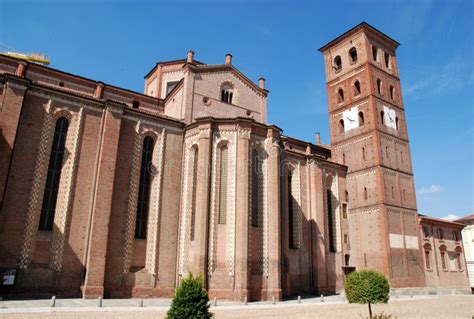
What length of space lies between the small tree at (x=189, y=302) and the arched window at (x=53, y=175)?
12.5 meters

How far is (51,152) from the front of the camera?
1978cm

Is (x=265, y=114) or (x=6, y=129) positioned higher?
(x=265, y=114)

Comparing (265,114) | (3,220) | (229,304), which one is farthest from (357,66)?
(3,220)

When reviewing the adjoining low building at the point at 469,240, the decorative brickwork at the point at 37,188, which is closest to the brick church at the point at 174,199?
the decorative brickwork at the point at 37,188

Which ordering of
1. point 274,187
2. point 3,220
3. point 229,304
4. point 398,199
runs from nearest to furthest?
point 3,220 → point 229,304 → point 274,187 → point 398,199

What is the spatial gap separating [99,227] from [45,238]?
8.40 feet

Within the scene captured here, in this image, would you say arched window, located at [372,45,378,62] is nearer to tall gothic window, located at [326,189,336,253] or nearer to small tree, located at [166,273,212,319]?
tall gothic window, located at [326,189,336,253]

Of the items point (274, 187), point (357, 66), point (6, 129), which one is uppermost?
point (357, 66)

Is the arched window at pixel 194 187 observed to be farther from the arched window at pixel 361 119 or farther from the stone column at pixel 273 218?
the arched window at pixel 361 119

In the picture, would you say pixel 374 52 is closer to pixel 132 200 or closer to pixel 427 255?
pixel 427 255

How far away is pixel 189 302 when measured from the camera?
9008 millimetres

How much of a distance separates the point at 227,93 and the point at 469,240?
1286 inches

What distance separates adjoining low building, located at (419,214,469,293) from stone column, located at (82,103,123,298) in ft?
88.5

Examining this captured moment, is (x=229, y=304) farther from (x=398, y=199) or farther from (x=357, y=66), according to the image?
(x=357, y=66)
